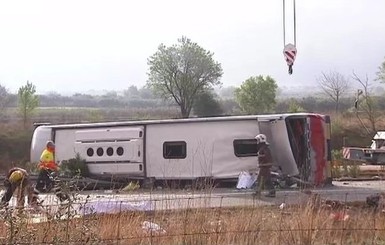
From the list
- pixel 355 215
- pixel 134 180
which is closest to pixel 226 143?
pixel 134 180

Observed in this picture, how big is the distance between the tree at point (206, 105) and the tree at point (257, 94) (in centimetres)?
351

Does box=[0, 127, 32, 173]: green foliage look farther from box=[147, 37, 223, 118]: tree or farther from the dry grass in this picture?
the dry grass

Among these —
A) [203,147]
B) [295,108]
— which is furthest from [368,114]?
[203,147]

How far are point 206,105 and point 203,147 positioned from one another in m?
33.8

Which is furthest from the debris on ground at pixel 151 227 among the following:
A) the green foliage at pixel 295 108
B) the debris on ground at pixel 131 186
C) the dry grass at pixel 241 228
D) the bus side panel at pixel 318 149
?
the green foliage at pixel 295 108

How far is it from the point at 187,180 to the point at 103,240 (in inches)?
473

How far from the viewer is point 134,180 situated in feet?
68.4

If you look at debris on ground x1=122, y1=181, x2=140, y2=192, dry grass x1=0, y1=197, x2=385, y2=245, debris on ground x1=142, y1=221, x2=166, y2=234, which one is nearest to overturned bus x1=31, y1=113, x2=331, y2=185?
debris on ground x1=122, y1=181, x2=140, y2=192

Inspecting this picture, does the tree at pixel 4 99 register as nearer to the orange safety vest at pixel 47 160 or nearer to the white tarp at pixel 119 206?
the orange safety vest at pixel 47 160

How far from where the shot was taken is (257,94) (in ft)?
192

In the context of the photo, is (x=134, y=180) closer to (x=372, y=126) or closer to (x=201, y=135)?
(x=201, y=135)

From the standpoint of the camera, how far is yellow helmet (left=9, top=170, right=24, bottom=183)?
13.7 metres

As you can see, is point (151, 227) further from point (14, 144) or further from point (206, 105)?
point (206, 105)

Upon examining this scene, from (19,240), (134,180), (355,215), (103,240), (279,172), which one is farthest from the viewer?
(134,180)
